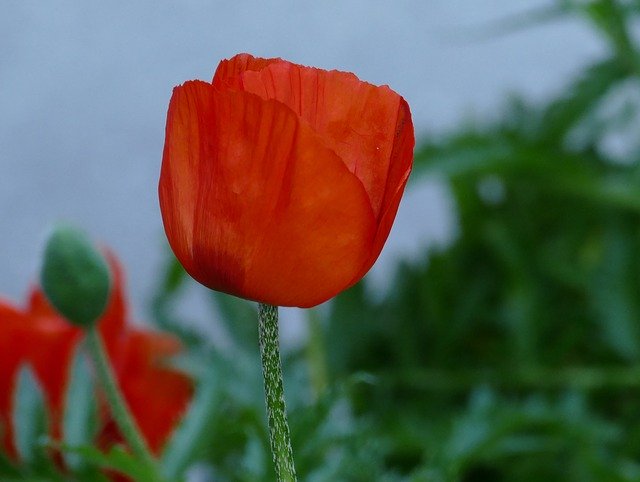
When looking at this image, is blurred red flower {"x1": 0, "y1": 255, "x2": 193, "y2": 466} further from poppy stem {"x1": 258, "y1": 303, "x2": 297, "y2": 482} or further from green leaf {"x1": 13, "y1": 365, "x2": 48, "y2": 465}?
poppy stem {"x1": 258, "y1": 303, "x2": 297, "y2": 482}

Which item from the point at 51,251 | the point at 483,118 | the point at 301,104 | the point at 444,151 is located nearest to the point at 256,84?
the point at 301,104

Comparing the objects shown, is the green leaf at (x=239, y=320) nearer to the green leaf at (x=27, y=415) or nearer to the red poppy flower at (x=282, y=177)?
the green leaf at (x=27, y=415)

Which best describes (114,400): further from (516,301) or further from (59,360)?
(516,301)

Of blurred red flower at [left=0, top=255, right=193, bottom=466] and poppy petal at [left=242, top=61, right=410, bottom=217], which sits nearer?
poppy petal at [left=242, top=61, right=410, bottom=217]

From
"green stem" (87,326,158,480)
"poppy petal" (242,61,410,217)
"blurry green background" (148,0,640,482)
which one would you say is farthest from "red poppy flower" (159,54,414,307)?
"blurry green background" (148,0,640,482)

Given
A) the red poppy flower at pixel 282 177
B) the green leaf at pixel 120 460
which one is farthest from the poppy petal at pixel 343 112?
the green leaf at pixel 120 460

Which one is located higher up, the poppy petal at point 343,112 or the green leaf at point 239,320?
the green leaf at point 239,320

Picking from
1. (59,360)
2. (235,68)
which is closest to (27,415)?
(59,360)
